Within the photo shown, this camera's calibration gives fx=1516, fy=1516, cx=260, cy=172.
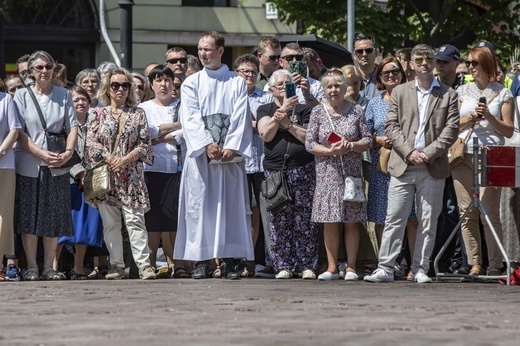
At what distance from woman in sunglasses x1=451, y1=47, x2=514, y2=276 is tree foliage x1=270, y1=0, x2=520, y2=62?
16826 mm

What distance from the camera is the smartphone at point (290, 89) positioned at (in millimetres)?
14016

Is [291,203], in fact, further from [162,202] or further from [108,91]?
[108,91]

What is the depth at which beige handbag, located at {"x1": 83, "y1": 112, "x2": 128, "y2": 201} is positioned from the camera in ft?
46.3

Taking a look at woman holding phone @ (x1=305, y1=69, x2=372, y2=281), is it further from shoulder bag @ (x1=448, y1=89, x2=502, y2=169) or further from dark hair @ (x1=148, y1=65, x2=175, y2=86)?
dark hair @ (x1=148, y1=65, x2=175, y2=86)

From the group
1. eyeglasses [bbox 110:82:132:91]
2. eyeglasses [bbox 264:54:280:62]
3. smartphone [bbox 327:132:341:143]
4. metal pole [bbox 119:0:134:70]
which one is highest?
metal pole [bbox 119:0:134:70]

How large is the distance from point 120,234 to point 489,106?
3.69m

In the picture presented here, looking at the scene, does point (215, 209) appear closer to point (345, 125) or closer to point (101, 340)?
point (345, 125)

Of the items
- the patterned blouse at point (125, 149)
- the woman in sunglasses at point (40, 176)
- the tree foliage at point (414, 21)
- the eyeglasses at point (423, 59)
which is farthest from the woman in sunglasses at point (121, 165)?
the tree foliage at point (414, 21)

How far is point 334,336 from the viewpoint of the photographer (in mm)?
8797

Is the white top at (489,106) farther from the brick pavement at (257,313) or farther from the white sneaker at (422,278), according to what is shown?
the brick pavement at (257,313)

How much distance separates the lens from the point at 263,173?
1481 centimetres

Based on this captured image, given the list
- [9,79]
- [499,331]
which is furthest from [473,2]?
[499,331]

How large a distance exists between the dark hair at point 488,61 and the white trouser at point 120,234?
11.3ft

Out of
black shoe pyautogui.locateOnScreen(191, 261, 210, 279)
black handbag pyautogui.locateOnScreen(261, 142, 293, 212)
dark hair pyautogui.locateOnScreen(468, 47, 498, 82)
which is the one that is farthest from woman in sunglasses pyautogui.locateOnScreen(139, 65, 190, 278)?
dark hair pyautogui.locateOnScreen(468, 47, 498, 82)
